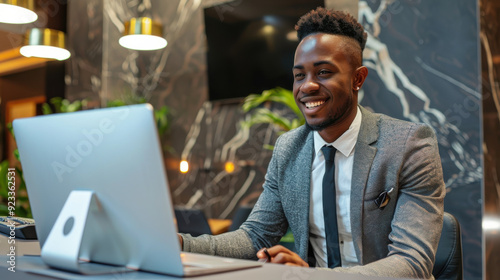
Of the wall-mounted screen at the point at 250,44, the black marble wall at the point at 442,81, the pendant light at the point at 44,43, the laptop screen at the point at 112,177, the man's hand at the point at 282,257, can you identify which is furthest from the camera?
the wall-mounted screen at the point at 250,44

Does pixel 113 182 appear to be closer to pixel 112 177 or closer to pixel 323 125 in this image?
pixel 112 177

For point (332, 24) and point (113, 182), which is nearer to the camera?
point (113, 182)

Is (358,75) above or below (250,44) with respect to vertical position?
below

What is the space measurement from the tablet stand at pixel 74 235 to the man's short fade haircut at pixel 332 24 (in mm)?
1002

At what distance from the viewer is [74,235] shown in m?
0.82

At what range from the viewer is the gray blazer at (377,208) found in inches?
50.4

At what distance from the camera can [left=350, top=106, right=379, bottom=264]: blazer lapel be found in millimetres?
1413

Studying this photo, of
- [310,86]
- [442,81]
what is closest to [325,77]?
[310,86]

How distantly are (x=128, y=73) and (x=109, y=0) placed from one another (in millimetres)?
839

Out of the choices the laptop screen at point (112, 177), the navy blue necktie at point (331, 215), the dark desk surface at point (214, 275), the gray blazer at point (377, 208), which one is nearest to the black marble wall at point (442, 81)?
the gray blazer at point (377, 208)

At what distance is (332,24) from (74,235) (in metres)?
1.08

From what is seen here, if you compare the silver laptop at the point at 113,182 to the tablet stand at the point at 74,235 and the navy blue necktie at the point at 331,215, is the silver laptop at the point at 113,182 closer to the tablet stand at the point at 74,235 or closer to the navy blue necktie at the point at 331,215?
the tablet stand at the point at 74,235

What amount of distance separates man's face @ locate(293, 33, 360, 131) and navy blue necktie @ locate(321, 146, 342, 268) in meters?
0.16

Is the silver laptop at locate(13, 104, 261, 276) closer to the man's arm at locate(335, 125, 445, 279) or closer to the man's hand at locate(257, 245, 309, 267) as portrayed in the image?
the man's hand at locate(257, 245, 309, 267)
